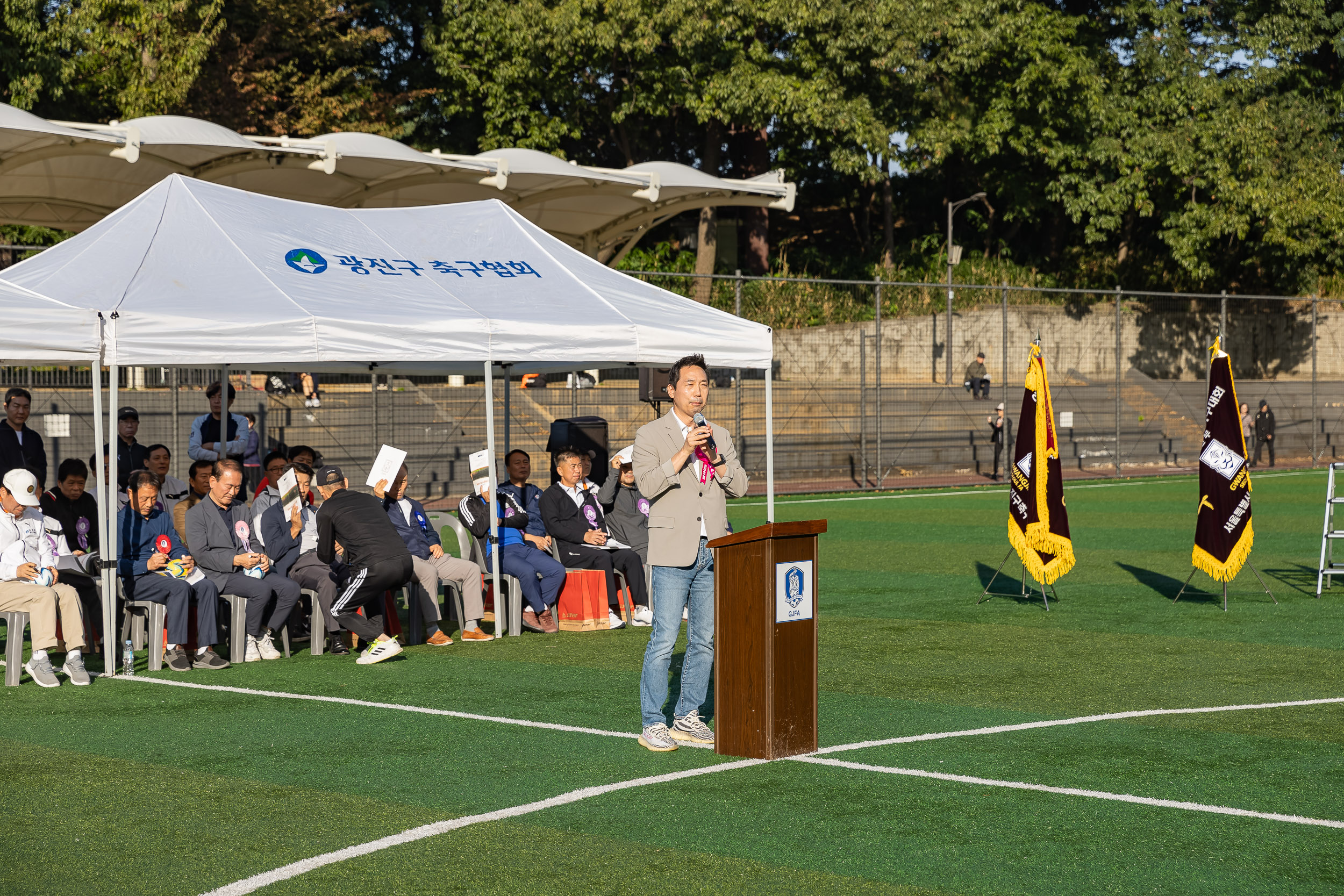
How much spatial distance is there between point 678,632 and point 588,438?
304 inches

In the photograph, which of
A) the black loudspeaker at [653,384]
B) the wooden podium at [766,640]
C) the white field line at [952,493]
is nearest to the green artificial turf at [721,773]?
the wooden podium at [766,640]

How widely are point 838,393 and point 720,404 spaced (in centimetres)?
458

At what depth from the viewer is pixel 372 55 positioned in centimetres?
4022

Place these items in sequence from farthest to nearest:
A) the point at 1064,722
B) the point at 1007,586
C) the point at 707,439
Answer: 1. the point at 1007,586
2. the point at 1064,722
3. the point at 707,439

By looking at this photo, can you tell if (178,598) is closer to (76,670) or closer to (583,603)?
(76,670)

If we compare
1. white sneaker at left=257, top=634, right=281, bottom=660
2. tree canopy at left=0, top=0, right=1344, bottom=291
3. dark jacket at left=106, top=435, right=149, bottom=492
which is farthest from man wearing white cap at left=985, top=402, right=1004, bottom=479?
white sneaker at left=257, top=634, right=281, bottom=660

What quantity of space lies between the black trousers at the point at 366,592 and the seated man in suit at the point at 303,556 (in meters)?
0.15

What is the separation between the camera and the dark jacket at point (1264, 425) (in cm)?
3228

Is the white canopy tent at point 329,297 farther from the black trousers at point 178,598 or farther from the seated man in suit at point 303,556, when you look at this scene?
the seated man in suit at point 303,556

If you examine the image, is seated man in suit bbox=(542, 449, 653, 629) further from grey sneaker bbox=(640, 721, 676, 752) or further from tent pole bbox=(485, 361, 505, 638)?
grey sneaker bbox=(640, 721, 676, 752)

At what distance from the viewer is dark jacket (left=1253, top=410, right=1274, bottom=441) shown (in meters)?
32.3

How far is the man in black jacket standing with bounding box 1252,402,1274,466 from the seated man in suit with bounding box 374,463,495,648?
2570 cm

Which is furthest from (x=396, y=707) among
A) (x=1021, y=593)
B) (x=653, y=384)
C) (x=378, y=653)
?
(x=653, y=384)

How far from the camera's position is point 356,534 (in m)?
9.90
